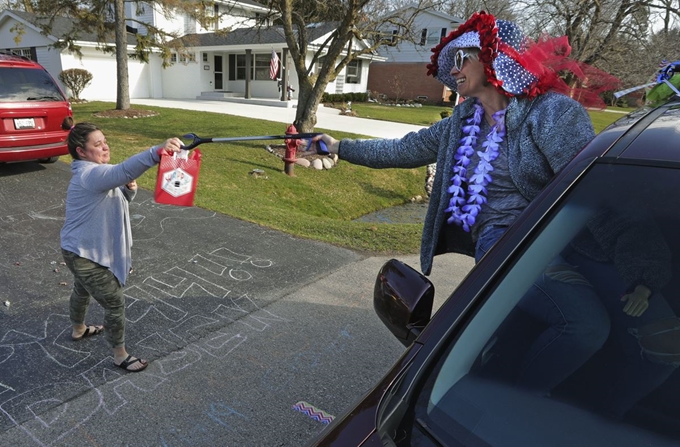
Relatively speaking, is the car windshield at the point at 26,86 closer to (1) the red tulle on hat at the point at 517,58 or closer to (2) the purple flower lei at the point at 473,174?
(1) the red tulle on hat at the point at 517,58

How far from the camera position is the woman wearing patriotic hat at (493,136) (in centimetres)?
206

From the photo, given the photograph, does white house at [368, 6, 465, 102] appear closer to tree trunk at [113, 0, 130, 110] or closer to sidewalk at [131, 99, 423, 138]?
sidewalk at [131, 99, 423, 138]

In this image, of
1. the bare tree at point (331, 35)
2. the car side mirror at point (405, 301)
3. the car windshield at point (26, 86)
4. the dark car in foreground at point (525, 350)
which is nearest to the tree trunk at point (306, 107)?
the bare tree at point (331, 35)

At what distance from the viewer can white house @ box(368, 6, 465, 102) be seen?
32.2 m

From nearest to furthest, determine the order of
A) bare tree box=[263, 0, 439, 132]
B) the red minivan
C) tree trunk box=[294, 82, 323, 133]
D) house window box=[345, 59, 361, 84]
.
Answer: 1. the red minivan
2. bare tree box=[263, 0, 439, 132]
3. tree trunk box=[294, 82, 323, 133]
4. house window box=[345, 59, 361, 84]

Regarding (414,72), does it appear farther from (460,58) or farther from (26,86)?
(460,58)

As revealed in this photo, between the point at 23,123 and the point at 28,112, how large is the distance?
0.17 metres

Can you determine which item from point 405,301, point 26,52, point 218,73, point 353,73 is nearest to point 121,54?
point 218,73

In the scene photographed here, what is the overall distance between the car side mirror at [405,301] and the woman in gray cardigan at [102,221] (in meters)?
1.42

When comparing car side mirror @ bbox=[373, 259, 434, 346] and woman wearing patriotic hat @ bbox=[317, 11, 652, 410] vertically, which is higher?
woman wearing patriotic hat @ bbox=[317, 11, 652, 410]

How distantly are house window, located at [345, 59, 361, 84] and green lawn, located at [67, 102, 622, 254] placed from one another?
52.3ft

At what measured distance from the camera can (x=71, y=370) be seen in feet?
9.37

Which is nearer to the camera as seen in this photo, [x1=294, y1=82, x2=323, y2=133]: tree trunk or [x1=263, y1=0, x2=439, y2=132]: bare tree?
[x1=263, y1=0, x2=439, y2=132]: bare tree

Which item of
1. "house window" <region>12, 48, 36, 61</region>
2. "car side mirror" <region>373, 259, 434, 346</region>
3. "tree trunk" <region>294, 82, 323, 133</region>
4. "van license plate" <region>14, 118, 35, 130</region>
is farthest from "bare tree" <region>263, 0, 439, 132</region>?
"house window" <region>12, 48, 36, 61</region>
